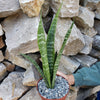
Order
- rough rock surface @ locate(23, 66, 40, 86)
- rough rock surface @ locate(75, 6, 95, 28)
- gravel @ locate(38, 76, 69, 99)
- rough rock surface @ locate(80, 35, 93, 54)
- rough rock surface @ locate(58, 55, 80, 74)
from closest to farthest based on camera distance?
gravel @ locate(38, 76, 69, 99) → rough rock surface @ locate(23, 66, 40, 86) → rough rock surface @ locate(58, 55, 80, 74) → rough rock surface @ locate(80, 35, 93, 54) → rough rock surface @ locate(75, 6, 95, 28)

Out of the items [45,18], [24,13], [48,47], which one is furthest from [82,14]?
[48,47]

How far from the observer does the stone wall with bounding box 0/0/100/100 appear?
137 centimetres

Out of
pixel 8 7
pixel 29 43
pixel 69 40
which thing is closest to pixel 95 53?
pixel 69 40

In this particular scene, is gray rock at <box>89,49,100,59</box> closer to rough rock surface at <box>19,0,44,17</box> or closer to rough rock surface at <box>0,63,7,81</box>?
rough rock surface at <box>19,0,44,17</box>

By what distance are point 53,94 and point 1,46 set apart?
804 mm

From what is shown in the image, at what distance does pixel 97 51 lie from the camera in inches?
74.9

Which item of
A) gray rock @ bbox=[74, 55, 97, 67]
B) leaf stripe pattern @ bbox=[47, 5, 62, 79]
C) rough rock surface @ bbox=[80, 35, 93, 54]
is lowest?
gray rock @ bbox=[74, 55, 97, 67]

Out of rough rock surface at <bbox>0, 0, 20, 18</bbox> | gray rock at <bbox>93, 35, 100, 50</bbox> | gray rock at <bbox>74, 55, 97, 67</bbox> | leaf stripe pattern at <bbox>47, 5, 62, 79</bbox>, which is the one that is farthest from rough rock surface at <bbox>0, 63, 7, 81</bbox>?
gray rock at <bbox>93, 35, 100, 50</bbox>

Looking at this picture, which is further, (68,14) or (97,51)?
(97,51)

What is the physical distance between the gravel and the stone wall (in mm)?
235

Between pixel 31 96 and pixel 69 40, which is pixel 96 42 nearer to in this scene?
pixel 69 40

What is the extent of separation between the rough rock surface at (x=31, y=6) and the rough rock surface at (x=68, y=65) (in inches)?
21.1

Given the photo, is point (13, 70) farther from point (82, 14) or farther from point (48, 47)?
point (82, 14)

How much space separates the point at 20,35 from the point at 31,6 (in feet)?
0.96
